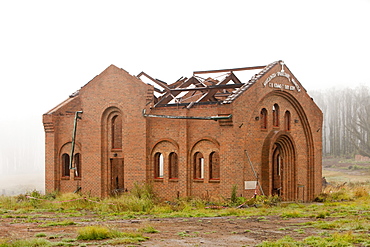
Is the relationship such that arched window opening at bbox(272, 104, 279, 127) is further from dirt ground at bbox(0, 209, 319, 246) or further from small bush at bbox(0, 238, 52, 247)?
small bush at bbox(0, 238, 52, 247)

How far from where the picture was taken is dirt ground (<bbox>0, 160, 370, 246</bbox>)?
13.2m

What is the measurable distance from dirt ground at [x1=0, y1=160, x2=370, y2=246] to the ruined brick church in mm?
5183

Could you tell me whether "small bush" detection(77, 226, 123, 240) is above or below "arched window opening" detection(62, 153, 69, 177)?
below

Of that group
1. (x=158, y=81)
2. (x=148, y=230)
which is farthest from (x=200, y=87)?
(x=148, y=230)

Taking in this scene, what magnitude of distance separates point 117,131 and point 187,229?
43.6 feet

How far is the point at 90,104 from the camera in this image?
26.6m

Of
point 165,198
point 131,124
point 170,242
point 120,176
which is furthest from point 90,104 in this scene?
point 170,242

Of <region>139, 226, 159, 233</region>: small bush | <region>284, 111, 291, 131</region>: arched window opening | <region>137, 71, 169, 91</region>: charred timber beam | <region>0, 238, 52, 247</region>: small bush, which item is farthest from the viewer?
<region>284, 111, 291, 131</region>: arched window opening

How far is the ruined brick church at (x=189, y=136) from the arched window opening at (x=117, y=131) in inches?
2.4

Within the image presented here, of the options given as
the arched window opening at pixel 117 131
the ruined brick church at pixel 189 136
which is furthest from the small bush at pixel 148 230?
the arched window opening at pixel 117 131

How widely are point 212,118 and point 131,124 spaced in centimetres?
503

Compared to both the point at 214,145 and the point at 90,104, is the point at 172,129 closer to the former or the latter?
the point at 214,145

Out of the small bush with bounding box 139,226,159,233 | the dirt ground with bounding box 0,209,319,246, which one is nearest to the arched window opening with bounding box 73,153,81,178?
the dirt ground with bounding box 0,209,319,246

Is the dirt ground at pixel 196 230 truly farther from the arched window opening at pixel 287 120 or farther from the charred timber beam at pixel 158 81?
the charred timber beam at pixel 158 81
